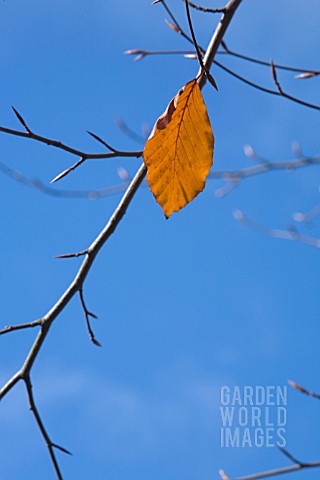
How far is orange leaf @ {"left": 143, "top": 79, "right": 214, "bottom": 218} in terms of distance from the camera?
84 cm

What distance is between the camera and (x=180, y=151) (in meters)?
0.87

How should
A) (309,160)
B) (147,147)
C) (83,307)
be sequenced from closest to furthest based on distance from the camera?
(147,147), (83,307), (309,160)

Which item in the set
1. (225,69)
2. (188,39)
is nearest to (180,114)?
(225,69)

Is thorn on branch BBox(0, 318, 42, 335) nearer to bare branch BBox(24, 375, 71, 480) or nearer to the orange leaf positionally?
bare branch BBox(24, 375, 71, 480)

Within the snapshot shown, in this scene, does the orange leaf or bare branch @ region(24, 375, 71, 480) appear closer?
the orange leaf

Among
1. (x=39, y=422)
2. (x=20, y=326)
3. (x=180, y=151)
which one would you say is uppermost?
(x=180, y=151)

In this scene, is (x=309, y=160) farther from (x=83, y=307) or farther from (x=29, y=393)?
(x=29, y=393)

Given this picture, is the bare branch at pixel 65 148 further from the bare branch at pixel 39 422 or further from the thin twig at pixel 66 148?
the bare branch at pixel 39 422

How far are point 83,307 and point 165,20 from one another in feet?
2.76

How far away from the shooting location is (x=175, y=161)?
0.88m

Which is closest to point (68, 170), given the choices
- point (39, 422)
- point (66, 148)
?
point (66, 148)

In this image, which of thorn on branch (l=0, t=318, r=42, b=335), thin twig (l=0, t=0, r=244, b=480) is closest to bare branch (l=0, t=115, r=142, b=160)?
thin twig (l=0, t=0, r=244, b=480)

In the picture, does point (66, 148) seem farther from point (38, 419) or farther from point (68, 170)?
point (38, 419)

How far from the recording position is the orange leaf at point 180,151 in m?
0.84
